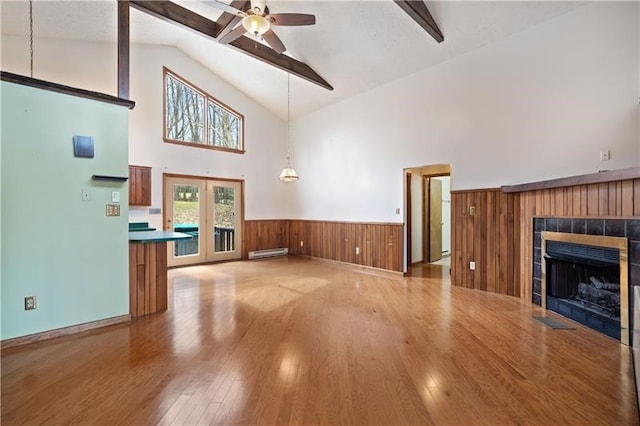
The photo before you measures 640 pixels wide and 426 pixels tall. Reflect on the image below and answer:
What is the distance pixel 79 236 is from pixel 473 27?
5.61m

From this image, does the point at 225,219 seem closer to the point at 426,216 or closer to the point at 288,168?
the point at 288,168

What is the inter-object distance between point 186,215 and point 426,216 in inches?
221

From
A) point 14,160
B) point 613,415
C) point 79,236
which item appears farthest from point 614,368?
point 14,160

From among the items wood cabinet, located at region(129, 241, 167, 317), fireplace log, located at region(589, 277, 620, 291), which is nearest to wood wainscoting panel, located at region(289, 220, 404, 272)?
fireplace log, located at region(589, 277, 620, 291)

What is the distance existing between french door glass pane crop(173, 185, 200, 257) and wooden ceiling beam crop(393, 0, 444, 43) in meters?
5.48

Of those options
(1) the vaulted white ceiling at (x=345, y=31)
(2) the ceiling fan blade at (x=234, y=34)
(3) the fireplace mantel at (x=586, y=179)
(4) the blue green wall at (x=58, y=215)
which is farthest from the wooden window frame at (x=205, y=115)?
(3) the fireplace mantel at (x=586, y=179)

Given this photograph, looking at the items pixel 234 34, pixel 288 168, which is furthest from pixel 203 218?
pixel 234 34

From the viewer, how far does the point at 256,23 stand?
3441 mm

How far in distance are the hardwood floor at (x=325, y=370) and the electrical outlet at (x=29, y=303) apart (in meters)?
0.36

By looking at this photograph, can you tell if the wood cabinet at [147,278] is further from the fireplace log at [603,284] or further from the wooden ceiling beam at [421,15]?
the fireplace log at [603,284]

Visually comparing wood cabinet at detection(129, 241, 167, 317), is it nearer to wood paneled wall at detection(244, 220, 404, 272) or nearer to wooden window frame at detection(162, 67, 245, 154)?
wooden window frame at detection(162, 67, 245, 154)

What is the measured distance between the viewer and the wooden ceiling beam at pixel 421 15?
3748 millimetres

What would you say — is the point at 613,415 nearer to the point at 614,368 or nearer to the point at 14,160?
the point at 614,368

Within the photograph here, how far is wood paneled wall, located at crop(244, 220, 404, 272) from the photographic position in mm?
6070
